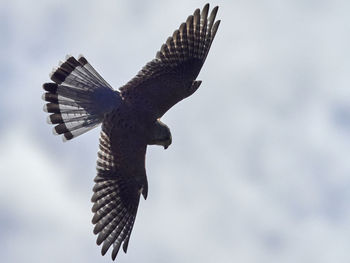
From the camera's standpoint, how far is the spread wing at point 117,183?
1638 cm

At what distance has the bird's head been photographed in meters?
17.1

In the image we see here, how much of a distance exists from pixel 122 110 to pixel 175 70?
1406 millimetres

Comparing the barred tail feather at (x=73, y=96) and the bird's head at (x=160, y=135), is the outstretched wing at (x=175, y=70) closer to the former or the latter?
the bird's head at (x=160, y=135)

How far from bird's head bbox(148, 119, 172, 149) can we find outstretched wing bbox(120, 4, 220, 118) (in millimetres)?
384

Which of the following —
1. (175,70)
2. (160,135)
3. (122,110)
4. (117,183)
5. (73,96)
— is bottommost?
(117,183)

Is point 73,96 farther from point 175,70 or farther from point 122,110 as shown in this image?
point 175,70

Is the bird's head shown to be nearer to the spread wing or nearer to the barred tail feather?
the spread wing

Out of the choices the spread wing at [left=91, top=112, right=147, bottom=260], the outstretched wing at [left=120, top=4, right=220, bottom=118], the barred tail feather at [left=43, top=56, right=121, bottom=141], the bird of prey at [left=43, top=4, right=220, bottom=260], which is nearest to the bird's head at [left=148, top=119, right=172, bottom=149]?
the bird of prey at [left=43, top=4, right=220, bottom=260]

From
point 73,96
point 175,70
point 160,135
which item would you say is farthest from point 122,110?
point 175,70

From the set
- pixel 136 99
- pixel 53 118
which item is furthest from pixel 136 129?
pixel 53 118

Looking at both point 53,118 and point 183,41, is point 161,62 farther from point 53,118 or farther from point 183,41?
point 53,118

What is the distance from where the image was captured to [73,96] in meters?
16.8

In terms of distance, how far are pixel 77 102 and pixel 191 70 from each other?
2267 millimetres

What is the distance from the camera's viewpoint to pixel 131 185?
16812mm
